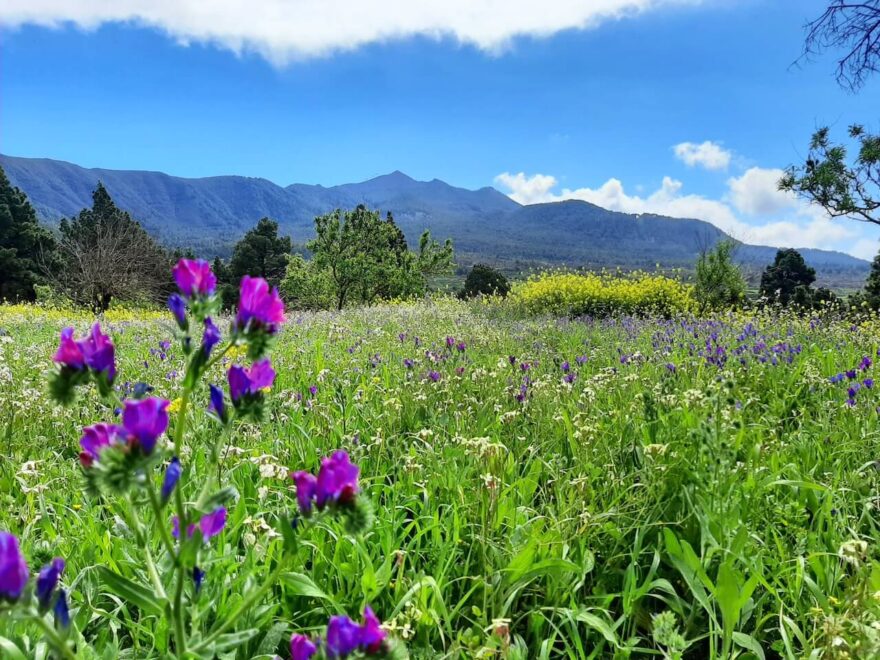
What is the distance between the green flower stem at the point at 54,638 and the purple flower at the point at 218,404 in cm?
39

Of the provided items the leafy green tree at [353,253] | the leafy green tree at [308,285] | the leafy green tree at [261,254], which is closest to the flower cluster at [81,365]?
the leafy green tree at [353,253]

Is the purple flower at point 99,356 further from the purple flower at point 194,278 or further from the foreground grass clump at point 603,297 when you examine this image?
the foreground grass clump at point 603,297

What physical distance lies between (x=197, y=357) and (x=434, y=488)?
1.92m

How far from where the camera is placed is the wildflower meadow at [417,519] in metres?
0.92

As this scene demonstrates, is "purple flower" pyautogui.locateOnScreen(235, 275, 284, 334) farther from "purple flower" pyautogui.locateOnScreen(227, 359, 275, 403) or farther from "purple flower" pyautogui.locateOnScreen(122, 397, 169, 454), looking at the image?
"purple flower" pyautogui.locateOnScreen(122, 397, 169, 454)

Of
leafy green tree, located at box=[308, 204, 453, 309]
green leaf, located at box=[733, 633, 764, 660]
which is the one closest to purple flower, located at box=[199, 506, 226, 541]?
green leaf, located at box=[733, 633, 764, 660]

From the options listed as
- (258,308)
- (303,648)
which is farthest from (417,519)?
(258,308)

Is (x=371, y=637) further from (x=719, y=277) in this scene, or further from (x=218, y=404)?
(x=719, y=277)

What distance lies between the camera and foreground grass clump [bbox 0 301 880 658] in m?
1.73

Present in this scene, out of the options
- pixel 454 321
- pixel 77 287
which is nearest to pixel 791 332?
pixel 454 321

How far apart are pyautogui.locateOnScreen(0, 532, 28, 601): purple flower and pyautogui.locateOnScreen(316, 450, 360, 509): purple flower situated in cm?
41

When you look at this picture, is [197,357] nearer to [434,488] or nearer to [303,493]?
[303,493]

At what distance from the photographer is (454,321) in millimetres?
10250

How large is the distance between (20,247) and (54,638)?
5424cm
